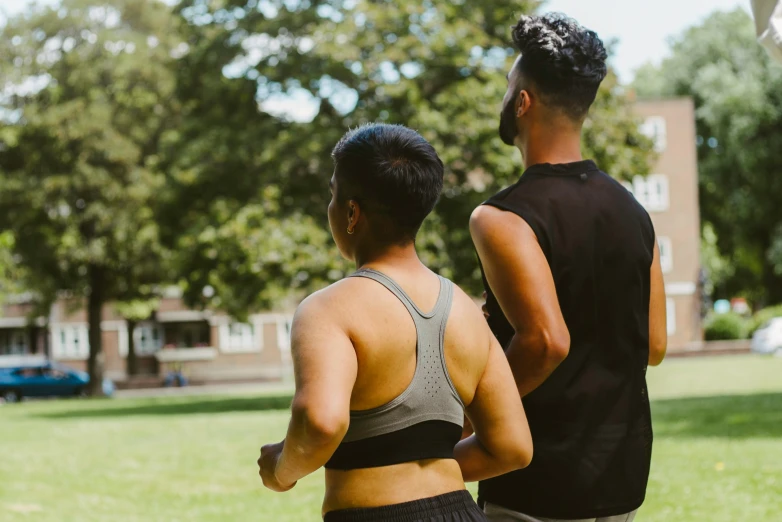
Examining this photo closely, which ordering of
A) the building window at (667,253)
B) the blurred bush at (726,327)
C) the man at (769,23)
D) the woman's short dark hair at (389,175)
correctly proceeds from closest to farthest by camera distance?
the woman's short dark hair at (389,175)
the man at (769,23)
the blurred bush at (726,327)
the building window at (667,253)

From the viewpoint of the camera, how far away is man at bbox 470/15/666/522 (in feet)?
8.27

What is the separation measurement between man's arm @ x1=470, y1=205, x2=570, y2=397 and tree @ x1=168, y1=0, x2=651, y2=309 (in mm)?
22604

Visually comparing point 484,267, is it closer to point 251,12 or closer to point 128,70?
point 251,12

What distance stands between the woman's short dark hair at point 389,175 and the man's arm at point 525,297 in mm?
274

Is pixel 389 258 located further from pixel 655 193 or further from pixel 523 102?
pixel 655 193

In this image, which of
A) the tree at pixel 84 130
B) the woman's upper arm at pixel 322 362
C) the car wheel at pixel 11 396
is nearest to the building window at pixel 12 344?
the car wheel at pixel 11 396

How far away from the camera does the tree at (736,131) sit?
58781mm

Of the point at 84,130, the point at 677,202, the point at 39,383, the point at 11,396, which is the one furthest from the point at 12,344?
the point at 677,202

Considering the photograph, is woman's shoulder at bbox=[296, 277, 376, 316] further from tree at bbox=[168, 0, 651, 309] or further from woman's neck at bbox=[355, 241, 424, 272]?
tree at bbox=[168, 0, 651, 309]

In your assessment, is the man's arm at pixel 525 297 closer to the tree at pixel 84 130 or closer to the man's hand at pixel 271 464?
the man's hand at pixel 271 464

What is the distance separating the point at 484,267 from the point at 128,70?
1581 inches

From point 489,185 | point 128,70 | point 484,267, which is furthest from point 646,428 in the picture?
point 128,70

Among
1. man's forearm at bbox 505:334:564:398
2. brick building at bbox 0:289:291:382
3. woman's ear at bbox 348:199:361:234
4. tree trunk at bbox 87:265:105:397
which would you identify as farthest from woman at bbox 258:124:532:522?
brick building at bbox 0:289:291:382

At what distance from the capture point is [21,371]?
5050 cm
